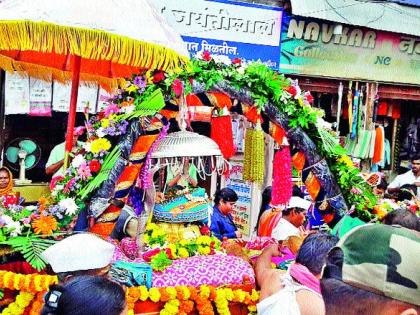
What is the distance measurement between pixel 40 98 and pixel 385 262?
22.6 feet

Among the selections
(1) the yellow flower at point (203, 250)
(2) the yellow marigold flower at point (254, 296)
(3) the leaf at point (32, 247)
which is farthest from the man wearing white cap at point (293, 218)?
(3) the leaf at point (32, 247)

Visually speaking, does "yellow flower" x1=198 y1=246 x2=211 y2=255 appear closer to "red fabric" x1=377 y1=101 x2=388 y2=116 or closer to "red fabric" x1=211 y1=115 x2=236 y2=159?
"red fabric" x1=211 y1=115 x2=236 y2=159

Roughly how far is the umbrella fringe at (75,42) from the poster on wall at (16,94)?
143 inches

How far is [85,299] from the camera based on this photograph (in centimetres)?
204

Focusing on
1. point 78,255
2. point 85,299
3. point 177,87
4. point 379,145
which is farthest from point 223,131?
point 379,145

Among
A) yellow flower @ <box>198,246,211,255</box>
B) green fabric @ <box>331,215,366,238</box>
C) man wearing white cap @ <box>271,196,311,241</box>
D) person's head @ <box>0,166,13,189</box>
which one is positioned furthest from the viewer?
person's head @ <box>0,166,13,189</box>

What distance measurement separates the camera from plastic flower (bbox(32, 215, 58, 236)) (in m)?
4.02

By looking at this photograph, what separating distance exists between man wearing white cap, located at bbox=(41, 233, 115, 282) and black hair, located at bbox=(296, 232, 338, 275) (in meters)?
1.19

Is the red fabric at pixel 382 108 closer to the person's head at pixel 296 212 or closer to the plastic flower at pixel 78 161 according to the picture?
the person's head at pixel 296 212

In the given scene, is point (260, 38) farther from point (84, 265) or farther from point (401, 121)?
point (84, 265)

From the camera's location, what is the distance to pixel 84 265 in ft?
10.6

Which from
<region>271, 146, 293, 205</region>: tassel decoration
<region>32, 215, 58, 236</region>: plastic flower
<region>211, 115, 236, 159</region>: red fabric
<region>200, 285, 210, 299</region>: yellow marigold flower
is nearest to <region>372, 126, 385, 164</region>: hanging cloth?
<region>271, 146, 293, 205</region>: tassel decoration

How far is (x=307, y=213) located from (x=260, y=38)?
4.05 meters

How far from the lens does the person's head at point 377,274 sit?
53.7 inches
